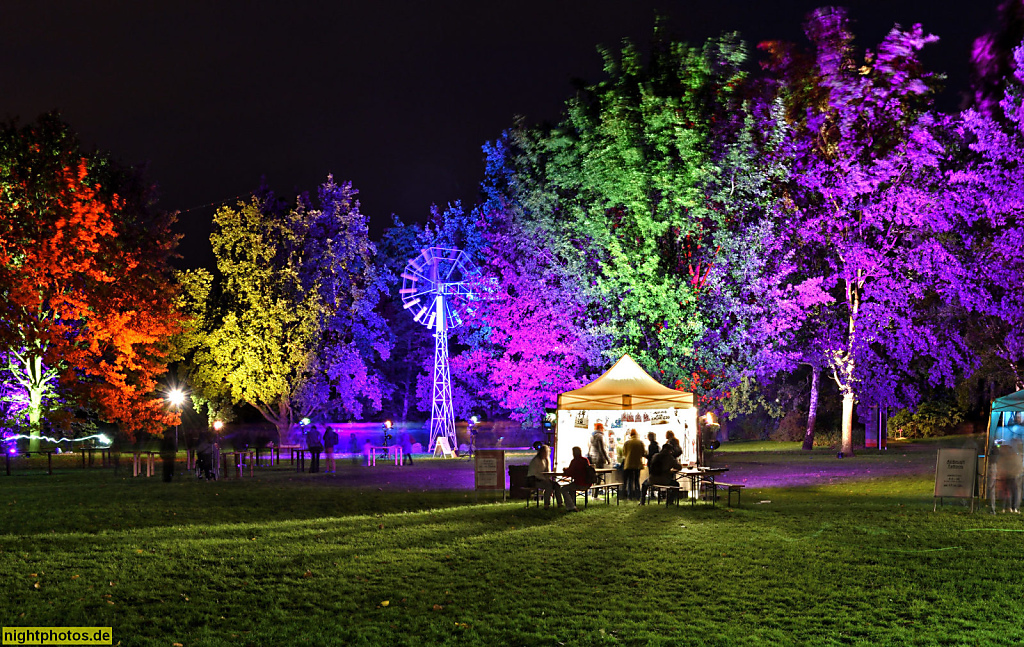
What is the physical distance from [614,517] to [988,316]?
24.8 metres

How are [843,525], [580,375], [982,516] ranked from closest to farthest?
1. [843,525]
2. [982,516]
3. [580,375]

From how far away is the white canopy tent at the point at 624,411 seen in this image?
20469mm

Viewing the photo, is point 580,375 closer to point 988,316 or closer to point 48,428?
point 988,316

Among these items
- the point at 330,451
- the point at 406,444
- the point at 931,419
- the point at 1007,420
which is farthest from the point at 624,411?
the point at 931,419

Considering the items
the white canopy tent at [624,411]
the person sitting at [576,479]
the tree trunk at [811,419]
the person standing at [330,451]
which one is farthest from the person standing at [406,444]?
the person sitting at [576,479]

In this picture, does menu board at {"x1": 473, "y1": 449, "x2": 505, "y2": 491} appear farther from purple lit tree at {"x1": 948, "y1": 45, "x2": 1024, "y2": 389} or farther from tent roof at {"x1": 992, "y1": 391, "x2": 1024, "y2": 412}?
purple lit tree at {"x1": 948, "y1": 45, "x2": 1024, "y2": 389}

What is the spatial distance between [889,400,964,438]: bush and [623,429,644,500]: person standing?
1164 inches

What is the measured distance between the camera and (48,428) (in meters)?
34.0

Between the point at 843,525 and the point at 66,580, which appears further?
the point at 843,525

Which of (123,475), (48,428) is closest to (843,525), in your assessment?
(123,475)

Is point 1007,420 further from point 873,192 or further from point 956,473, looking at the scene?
point 873,192

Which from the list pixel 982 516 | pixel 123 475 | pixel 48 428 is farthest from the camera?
pixel 48 428

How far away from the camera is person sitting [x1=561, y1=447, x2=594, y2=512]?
1773cm

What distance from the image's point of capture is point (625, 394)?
20453 millimetres
